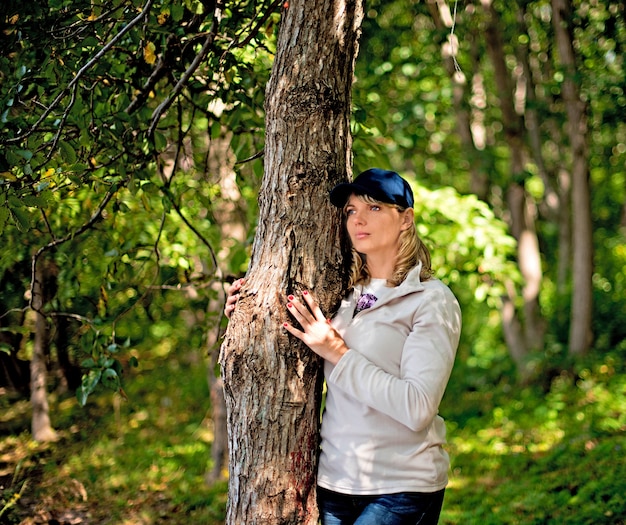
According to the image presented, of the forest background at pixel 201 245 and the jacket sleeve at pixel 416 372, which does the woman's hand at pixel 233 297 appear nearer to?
the forest background at pixel 201 245

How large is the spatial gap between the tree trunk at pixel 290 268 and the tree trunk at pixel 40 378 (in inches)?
111

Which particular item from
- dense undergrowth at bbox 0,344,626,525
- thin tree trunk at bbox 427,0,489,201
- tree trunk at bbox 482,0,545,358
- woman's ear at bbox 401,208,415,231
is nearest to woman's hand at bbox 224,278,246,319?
woman's ear at bbox 401,208,415,231

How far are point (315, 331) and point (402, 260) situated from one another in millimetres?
445

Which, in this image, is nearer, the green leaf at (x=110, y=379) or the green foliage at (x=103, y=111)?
the green foliage at (x=103, y=111)

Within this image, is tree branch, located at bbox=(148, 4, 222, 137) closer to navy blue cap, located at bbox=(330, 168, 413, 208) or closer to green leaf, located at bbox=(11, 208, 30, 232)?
green leaf, located at bbox=(11, 208, 30, 232)

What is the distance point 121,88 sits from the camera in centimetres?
334

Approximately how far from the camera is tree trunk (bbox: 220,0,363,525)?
A: 2270 mm

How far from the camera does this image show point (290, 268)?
234 centimetres

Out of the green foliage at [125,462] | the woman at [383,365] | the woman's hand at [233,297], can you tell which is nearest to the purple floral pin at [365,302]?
the woman at [383,365]

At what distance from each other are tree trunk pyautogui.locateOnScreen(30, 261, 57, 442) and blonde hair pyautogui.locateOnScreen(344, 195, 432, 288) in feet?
9.74

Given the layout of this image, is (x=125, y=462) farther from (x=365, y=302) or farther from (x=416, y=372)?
(x=416, y=372)

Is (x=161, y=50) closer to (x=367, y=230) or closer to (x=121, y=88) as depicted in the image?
(x=121, y=88)

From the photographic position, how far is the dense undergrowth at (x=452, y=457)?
4.62 metres

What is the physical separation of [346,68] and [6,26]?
1756mm
